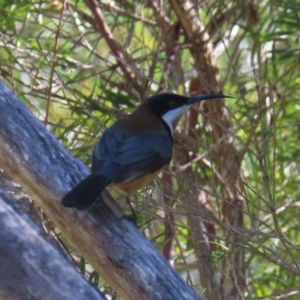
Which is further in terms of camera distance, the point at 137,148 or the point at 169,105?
the point at 169,105

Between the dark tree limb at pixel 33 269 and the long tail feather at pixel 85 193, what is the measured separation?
0.20 m

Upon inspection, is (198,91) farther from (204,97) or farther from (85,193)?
(85,193)

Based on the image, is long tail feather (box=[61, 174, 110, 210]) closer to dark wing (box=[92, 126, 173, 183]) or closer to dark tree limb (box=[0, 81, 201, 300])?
dark tree limb (box=[0, 81, 201, 300])

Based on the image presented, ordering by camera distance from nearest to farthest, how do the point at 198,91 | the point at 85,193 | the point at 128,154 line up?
the point at 85,193, the point at 128,154, the point at 198,91

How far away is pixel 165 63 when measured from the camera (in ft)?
14.8

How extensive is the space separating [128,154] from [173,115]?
0.66 metres

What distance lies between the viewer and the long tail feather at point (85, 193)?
2.39 meters

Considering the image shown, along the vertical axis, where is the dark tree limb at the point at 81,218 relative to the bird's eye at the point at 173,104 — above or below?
below

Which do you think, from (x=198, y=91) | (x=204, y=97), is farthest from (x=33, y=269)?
(x=198, y=91)

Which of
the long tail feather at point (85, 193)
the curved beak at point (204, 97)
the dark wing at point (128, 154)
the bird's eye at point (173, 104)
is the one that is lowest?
the long tail feather at point (85, 193)

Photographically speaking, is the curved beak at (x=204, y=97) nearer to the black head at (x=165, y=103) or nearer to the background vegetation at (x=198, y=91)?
the black head at (x=165, y=103)

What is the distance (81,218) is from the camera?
2488mm

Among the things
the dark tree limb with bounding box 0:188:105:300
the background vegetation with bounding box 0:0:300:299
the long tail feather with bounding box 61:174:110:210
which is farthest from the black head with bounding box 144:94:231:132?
the dark tree limb with bounding box 0:188:105:300

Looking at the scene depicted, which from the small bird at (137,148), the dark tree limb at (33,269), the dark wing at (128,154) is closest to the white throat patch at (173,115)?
the small bird at (137,148)
